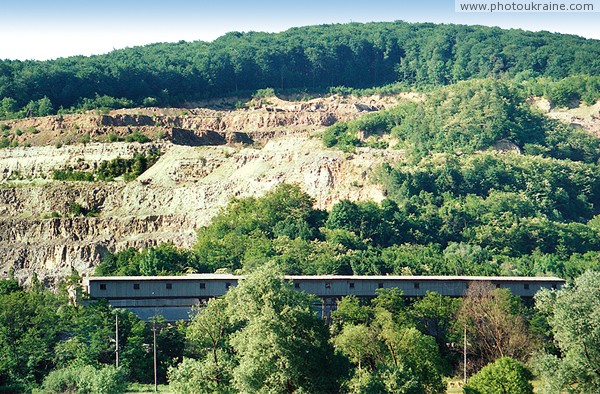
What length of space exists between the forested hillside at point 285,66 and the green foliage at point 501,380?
80618 millimetres

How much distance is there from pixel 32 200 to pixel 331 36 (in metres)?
81.4

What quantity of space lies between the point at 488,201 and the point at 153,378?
143 feet

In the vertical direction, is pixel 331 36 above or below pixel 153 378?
above

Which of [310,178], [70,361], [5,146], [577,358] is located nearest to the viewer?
[577,358]

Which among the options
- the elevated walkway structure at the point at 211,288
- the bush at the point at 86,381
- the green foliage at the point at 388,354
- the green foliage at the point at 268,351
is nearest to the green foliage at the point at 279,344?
the green foliage at the point at 268,351

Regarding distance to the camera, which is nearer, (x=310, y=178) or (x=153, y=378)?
(x=153, y=378)

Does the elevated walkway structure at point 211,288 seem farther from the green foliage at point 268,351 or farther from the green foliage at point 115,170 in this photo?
the green foliage at point 115,170

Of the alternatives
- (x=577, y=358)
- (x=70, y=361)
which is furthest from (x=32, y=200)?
(x=577, y=358)

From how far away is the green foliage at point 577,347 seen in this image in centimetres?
6550

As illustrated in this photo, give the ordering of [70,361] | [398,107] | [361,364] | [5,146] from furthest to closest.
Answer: [398,107], [5,146], [70,361], [361,364]

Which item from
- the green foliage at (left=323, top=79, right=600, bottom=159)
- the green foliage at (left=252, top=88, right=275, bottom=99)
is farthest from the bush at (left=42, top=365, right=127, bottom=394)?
the green foliage at (left=252, top=88, right=275, bottom=99)

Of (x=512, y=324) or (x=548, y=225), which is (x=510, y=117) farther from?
(x=512, y=324)

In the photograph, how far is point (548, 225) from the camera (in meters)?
112

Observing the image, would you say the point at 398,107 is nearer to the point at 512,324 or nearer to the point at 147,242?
the point at 147,242
